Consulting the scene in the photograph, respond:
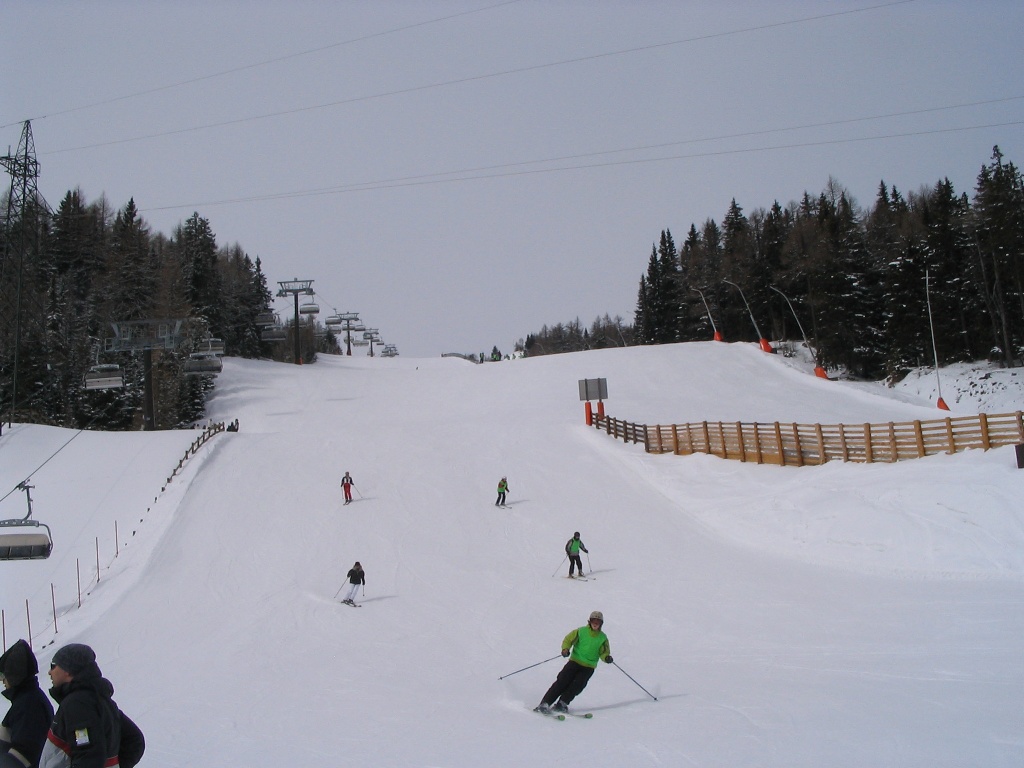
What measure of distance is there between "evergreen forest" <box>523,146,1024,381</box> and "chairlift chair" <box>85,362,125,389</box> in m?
46.3

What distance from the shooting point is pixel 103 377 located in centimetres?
4372

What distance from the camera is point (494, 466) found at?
33.4 metres

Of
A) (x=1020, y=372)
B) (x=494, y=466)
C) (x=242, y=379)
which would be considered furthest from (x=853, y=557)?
(x=242, y=379)

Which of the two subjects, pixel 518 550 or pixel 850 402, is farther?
pixel 850 402

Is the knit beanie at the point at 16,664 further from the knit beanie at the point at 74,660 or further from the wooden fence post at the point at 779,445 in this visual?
the wooden fence post at the point at 779,445

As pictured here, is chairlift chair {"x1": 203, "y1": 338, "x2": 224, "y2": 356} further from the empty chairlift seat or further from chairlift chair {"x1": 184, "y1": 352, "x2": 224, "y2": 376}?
the empty chairlift seat

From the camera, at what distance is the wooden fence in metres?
19.4

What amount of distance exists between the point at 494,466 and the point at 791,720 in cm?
2547

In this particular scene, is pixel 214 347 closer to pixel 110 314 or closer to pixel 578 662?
pixel 110 314

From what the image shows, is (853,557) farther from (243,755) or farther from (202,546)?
(202,546)

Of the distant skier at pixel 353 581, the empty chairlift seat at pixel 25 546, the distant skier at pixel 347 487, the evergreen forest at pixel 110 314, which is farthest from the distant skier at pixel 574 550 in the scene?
the evergreen forest at pixel 110 314

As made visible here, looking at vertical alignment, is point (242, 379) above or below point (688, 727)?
above

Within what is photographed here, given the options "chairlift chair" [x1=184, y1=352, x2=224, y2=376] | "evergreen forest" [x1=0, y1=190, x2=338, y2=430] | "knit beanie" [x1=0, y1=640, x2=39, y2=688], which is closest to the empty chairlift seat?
"knit beanie" [x1=0, y1=640, x2=39, y2=688]

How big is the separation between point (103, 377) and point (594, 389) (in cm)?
2889
